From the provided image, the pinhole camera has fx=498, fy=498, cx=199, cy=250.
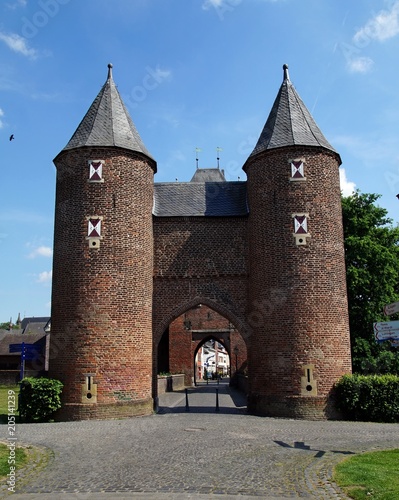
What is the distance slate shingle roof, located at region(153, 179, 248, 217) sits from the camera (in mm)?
19891

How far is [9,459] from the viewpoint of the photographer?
918cm

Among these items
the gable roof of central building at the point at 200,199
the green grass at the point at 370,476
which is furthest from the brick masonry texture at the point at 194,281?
the green grass at the point at 370,476

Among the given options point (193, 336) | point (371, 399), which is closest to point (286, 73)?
point (371, 399)

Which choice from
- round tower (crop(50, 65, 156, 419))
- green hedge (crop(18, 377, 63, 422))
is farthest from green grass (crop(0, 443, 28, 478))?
round tower (crop(50, 65, 156, 419))

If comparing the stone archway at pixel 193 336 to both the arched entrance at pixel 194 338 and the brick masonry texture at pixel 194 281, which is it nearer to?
the arched entrance at pixel 194 338

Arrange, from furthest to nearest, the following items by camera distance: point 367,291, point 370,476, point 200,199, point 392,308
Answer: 1. point 367,291
2. point 200,199
3. point 392,308
4. point 370,476

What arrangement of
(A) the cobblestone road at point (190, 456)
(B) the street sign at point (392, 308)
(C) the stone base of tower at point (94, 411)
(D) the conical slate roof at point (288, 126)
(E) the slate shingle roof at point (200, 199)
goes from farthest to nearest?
(E) the slate shingle roof at point (200, 199), (D) the conical slate roof at point (288, 126), (C) the stone base of tower at point (94, 411), (B) the street sign at point (392, 308), (A) the cobblestone road at point (190, 456)

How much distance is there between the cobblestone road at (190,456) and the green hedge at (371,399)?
Result: 101 cm

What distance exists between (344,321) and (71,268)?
390 inches

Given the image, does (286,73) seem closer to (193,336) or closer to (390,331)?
(390,331)

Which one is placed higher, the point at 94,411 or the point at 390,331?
the point at 390,331

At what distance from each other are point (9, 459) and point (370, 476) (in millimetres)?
6345

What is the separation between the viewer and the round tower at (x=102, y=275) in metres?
16.8

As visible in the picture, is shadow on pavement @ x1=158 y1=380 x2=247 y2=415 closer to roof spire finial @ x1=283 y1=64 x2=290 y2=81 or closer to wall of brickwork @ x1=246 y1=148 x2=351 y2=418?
wall of brickwork @ x1=246 y1=148 x2=351 y2=418
